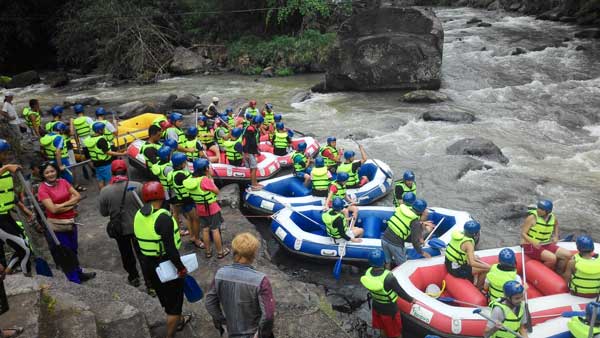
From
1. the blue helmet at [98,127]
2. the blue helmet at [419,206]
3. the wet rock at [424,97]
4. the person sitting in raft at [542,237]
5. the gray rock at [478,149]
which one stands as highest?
the blue helmet at [98,127]

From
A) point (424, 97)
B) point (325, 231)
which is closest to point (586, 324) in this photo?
point (325, 231)

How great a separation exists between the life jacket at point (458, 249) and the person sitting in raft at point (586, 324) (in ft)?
4.45

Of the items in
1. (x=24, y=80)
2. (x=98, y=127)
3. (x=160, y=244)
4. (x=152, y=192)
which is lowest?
(x=24, y=80)

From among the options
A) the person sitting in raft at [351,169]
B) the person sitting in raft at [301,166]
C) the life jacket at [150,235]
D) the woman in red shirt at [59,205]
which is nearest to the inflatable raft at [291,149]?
the person sitting in raft at [301,166]

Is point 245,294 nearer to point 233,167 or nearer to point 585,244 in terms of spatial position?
point 585,244

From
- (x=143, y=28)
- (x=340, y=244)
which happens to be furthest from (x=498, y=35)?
(x=340, y=244)

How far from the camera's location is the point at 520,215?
26.3 feet

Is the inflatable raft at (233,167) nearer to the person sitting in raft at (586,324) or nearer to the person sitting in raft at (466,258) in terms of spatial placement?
the person sitting in raft at (466,258)

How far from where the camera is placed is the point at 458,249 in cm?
538

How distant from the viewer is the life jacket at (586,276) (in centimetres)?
477

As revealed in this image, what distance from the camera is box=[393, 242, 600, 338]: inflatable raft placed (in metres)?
4.72

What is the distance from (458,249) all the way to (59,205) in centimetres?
451

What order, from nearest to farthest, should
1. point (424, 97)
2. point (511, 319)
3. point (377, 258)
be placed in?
point (511, 319) < point (377, 258) < point (424, 97)

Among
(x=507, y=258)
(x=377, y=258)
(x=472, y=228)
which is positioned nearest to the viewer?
(x=507, y=258)
